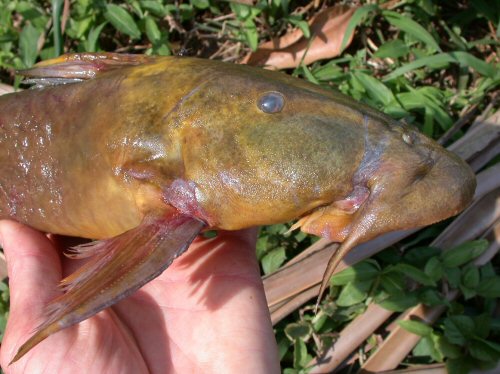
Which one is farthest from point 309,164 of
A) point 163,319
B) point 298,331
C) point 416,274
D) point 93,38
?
point 93,38

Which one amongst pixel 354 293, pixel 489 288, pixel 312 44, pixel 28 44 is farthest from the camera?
pixel 312 44

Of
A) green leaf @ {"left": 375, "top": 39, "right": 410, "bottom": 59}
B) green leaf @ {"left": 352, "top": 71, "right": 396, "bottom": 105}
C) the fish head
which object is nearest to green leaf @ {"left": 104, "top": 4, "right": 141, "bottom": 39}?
green leaf @ {"left": 352, "top": 71, "right": 396, "bottom": 105}

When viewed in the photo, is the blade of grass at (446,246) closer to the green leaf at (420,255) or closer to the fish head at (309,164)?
the green leaf at (420,255)

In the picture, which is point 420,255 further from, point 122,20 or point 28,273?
point 122,20

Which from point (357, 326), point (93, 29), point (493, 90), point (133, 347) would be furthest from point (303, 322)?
point (93, 29)

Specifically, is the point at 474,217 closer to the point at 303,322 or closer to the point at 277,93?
the point at 303,322
